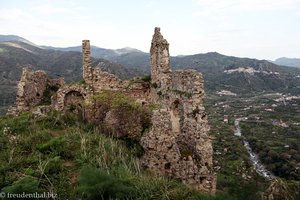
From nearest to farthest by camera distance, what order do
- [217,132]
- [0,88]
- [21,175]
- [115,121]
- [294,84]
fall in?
[21,175] → [115,121] → [217,132] → [0,88] → [294,84]

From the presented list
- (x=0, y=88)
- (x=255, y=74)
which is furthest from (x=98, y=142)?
(x=255, y=74)

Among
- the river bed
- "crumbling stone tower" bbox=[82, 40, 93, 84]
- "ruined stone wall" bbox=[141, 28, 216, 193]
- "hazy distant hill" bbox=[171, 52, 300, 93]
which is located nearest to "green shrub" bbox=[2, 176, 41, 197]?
"ruined stone wall" bbox=[141, 28, 216, 193]

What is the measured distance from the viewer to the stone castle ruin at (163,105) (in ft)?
45.7

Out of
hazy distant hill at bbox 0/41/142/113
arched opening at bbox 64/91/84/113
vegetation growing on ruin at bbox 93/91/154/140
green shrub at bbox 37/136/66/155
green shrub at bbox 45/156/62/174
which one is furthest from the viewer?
hazy distant hill at bbox 0/41/142/113

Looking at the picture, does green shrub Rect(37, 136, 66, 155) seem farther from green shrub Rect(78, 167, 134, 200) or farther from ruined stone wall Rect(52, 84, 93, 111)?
ruined stone wall Rect(52, 84, 93, 111)

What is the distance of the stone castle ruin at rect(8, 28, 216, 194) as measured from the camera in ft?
45.7

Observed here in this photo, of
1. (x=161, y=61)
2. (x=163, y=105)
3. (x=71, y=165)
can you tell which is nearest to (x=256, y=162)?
(x=163, y=105)

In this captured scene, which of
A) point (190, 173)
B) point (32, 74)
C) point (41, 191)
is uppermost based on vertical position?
point (32, 74)

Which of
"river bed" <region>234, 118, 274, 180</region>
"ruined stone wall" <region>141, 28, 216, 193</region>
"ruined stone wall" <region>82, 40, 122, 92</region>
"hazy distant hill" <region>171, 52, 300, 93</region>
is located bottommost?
"river bed" <region>234, 118, 274, 180</region>

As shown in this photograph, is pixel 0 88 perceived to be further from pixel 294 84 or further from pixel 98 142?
pixel 294 84

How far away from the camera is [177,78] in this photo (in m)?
16.1

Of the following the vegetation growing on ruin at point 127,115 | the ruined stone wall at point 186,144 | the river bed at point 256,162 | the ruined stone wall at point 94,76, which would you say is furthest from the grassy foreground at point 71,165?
the river bed at point 256,162

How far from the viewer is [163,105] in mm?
16734

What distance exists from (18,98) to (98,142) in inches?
282
